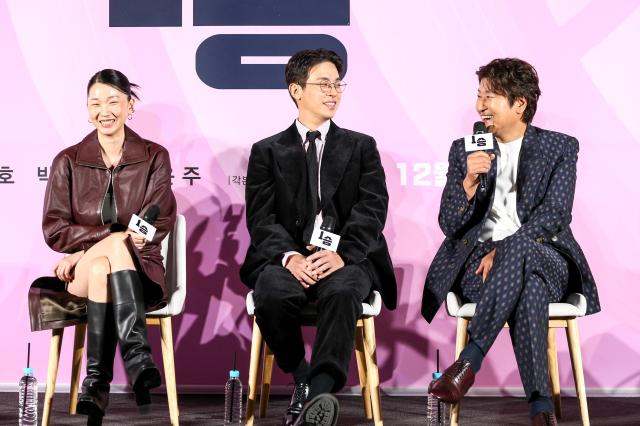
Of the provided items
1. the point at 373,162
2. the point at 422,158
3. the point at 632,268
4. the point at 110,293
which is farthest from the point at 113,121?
the point at 632,268

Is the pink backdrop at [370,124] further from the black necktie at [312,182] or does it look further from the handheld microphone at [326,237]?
the handheld microphone at [326,237]

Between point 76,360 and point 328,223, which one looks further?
point 76,360

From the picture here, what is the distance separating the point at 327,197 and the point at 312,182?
0.10 m

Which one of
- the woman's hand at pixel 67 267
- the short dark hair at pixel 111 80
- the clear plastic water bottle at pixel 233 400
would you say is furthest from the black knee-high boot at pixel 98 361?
the short dark hair at pixel 111 80

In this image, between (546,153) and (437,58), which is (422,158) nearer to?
(437,58)

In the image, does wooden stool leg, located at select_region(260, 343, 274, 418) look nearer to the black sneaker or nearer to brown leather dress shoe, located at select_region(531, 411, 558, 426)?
the black sneaker

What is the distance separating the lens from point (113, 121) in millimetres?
3971

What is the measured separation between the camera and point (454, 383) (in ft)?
10.9

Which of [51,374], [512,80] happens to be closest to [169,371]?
[51,374]

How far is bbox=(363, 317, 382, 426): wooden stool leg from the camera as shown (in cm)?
366

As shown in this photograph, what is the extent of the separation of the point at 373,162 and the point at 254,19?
1.13m

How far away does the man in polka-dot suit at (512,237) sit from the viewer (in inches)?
135

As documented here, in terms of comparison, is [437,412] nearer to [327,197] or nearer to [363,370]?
[363,370]

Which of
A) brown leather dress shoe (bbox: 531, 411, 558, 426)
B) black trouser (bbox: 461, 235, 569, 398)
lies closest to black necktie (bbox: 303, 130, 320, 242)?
black trouser (bbox: 461, 235, 569, 398)
